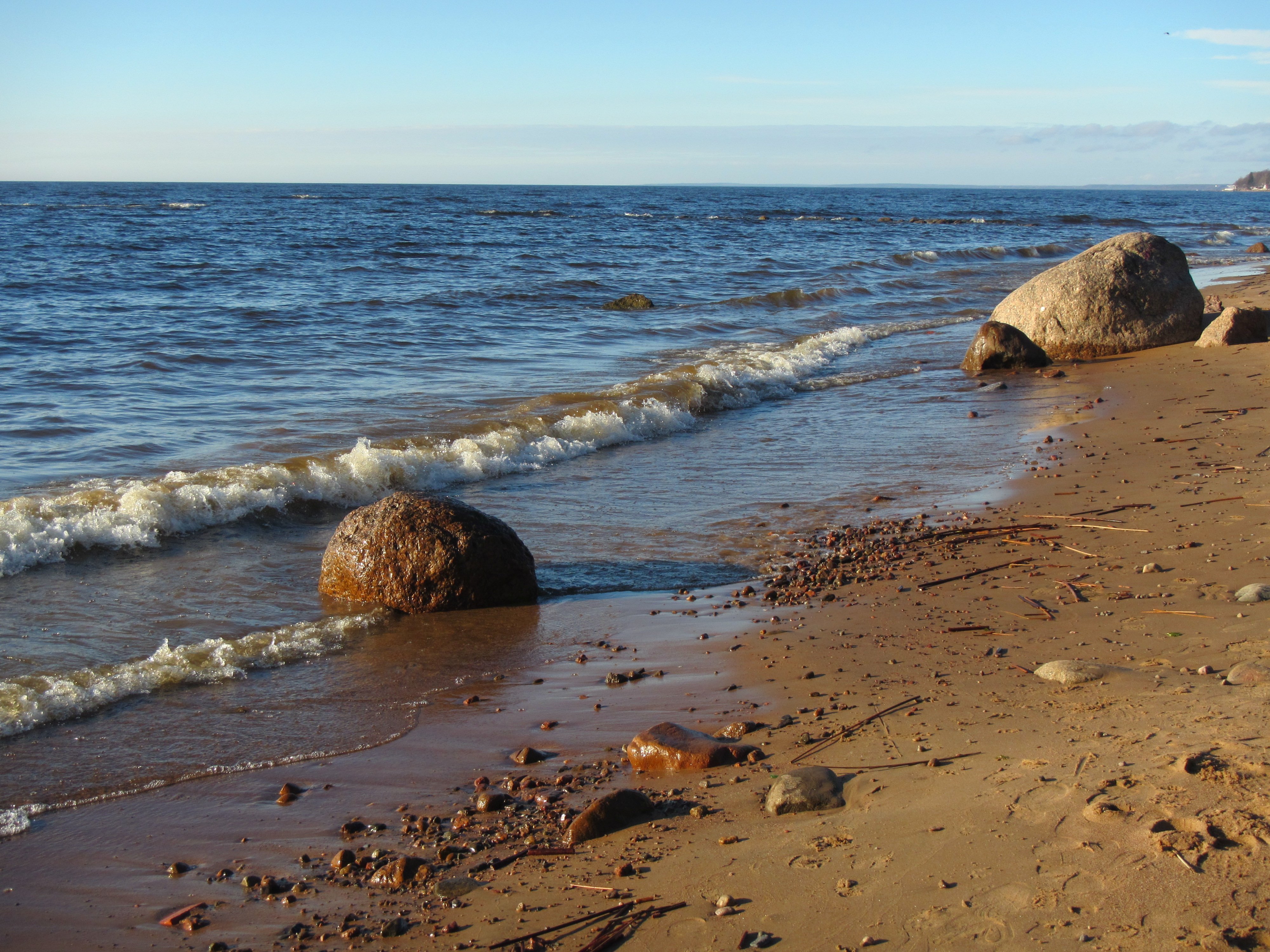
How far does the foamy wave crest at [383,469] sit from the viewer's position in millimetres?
6699

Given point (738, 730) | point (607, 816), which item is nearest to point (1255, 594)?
point (738, 730)

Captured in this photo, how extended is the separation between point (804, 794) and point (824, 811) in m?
0.09

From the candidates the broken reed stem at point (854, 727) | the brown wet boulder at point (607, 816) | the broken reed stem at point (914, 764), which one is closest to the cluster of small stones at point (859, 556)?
the broken reed stem at point (854, 727)

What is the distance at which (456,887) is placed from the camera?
2.93 m

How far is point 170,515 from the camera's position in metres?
7.10

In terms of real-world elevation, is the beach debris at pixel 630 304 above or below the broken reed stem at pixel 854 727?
above

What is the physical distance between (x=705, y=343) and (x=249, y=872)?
46.3 ft

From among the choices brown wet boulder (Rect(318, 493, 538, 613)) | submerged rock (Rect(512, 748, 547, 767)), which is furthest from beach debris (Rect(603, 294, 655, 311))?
submerged rock (Rect(512, 748, 547, 767))

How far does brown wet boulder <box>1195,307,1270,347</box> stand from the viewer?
41.1 ft

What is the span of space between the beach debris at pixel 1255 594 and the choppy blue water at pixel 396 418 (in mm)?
2753

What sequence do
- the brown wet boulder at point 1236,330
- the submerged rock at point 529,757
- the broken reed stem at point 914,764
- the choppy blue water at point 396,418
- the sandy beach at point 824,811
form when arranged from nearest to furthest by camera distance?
the sandy beach at point 824,811
the broken reed stem at point 914,764
the submerged rock at point 529,757
the choppy blue water at point 396,418
the brown wet boulder at point 1236,330

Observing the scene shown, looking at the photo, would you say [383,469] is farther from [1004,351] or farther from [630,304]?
[630,304]

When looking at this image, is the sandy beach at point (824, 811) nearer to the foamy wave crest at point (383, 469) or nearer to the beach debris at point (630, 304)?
the foamy wave crest at point (383, 469)

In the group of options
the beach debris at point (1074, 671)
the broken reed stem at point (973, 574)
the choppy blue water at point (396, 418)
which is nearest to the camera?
the beach debris at point (1074, 671)
